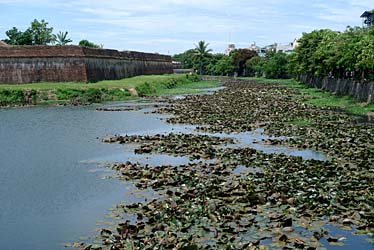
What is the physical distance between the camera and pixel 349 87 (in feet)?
125

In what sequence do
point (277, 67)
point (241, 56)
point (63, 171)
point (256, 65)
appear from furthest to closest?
point (241, 56), point (256, 65), point (277, 67), point (63, 171)

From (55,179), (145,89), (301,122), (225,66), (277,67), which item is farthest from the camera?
(225,66)

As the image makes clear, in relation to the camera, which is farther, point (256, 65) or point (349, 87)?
point (256, 65)

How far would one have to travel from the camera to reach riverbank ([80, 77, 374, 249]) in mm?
9062

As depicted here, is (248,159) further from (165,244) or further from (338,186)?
(165,244)

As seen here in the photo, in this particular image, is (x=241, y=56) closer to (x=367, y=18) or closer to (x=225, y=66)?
(x=225, y=66)

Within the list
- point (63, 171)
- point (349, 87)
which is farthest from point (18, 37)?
point (63, 171)

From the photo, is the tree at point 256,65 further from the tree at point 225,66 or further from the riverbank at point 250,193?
the riverbank at point 250,193

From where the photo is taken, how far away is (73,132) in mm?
24266

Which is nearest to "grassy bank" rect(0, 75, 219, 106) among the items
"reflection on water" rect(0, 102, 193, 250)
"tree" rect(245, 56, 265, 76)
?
"reflection on water" rect(0, 102, 193, 250)

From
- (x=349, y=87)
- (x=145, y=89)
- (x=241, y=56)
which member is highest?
(x=241, y=56)

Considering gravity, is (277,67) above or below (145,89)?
above

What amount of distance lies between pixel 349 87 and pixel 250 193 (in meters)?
28.8

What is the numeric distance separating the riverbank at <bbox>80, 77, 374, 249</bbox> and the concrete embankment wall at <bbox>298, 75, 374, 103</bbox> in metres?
11.0
